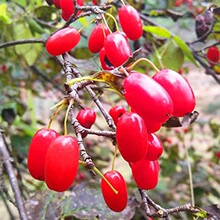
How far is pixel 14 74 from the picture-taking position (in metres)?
2.00

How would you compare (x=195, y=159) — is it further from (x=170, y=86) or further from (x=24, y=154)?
(x=170, y=86)

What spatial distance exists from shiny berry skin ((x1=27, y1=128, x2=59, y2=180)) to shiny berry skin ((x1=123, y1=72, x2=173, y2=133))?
0.11 metres

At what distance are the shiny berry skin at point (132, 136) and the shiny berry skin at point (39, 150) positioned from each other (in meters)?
0.09

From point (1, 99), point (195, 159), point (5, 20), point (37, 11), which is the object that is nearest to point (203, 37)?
point (37, 11)

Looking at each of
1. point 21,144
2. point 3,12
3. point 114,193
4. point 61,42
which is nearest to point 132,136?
point 114,193

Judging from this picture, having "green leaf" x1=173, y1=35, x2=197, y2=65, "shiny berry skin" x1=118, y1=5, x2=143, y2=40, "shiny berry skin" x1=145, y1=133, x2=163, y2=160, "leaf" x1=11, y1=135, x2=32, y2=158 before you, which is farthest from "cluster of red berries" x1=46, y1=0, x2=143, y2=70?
"leaf" x1=11, y1=135, x2=32, y2=158

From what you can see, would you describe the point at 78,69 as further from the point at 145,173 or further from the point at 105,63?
the point at 145,173

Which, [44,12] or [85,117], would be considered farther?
[44,12]

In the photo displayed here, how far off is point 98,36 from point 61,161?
32cm

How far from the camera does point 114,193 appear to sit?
1.75 feet

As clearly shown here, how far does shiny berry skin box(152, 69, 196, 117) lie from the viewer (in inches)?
19.0

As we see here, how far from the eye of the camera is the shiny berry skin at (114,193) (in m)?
0.53

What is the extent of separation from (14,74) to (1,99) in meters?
0.66

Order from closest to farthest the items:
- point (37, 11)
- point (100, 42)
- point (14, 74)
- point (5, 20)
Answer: point (100, 42)
point (37, 11)
point (5, 20)
point (14, 74)
